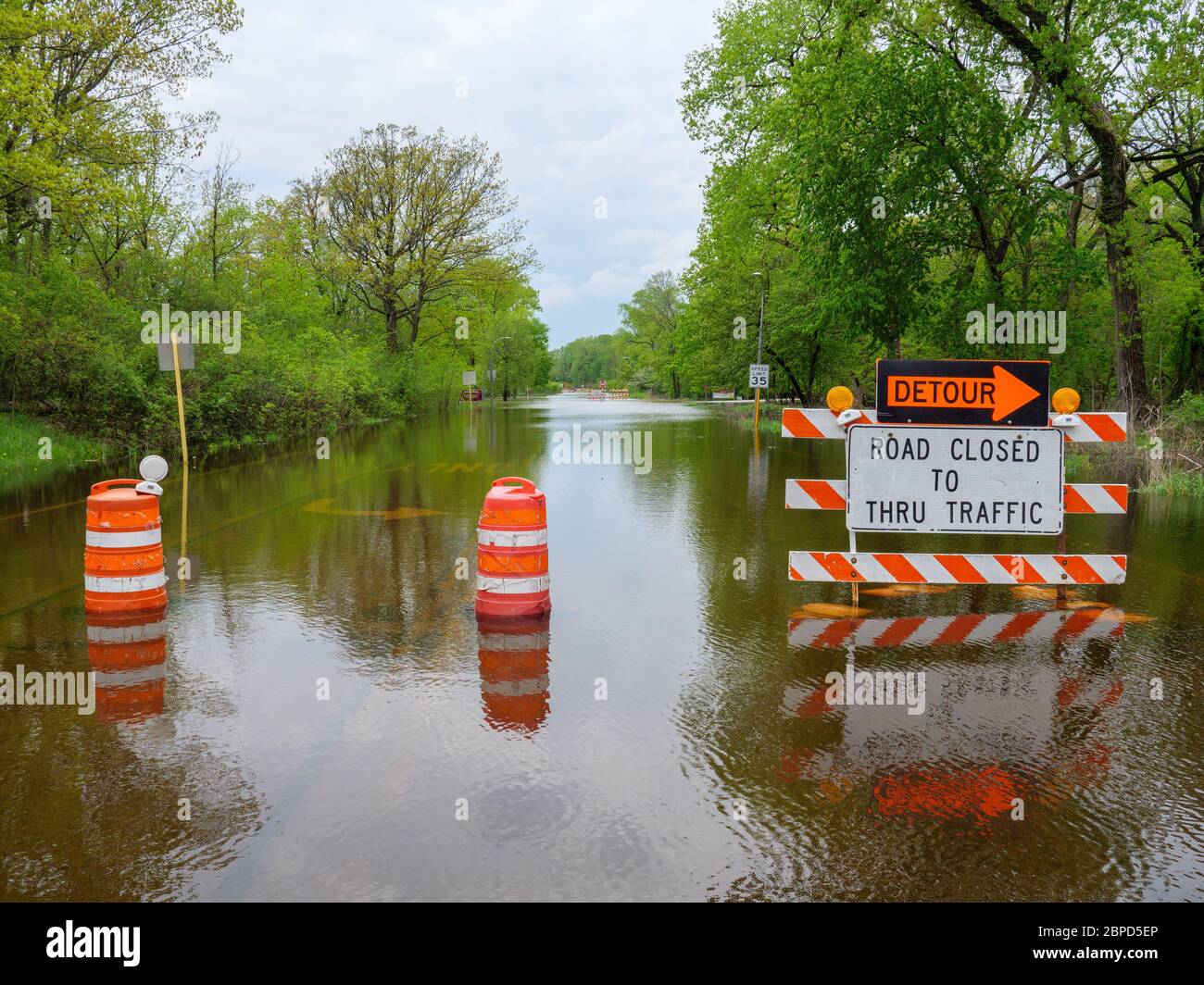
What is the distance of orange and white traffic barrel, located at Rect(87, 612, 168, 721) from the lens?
593cm

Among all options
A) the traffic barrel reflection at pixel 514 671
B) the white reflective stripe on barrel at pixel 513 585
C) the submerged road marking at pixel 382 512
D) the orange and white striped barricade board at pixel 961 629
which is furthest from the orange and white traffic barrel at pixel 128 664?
the submerged road marking at pixel 382 512

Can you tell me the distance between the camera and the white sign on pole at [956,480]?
27.4 ft

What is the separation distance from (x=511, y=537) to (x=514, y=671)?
4.74ft

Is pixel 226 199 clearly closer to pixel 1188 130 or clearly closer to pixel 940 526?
pixel 1188 130

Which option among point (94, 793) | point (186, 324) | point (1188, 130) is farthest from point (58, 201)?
point (1188, 130)

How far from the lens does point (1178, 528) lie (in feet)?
41.5

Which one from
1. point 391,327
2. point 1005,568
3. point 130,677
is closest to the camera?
point 130,677
